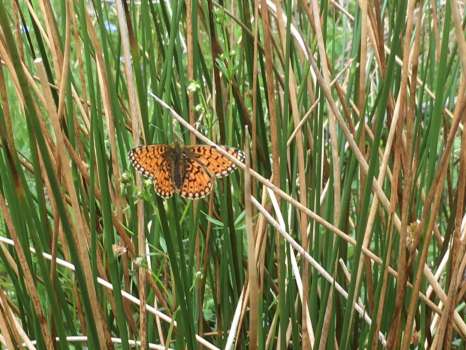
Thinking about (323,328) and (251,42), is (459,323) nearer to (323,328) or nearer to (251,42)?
(323,328)

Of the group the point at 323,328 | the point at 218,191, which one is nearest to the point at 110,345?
the point at 323,328

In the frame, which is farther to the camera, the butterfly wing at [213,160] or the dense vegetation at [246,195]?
the butterfly wing at [213,160]

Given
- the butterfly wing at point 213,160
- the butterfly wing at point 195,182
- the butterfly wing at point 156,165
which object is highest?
the butterfly wing at point 156,165

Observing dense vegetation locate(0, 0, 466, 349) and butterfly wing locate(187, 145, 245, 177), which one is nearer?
dense vegetation locate(0, 0, 466, 349)

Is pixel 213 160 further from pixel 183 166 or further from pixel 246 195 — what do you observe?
pixel 246 195

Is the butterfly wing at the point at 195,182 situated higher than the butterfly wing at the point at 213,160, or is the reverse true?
the butterfly wing at the point at 213,160

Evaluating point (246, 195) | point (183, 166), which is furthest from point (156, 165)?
point (246, 195)
